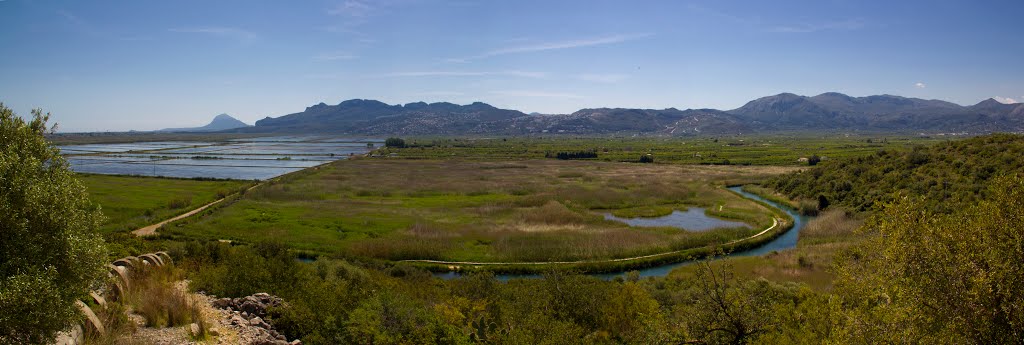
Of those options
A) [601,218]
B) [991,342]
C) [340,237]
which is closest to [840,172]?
[601,218]

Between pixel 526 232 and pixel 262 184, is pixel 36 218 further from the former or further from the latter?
pixel 262 184

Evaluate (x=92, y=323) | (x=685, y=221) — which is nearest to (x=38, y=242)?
(x=92, y=323)

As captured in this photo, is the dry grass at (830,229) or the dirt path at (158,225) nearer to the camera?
the dry grass at (830,229)

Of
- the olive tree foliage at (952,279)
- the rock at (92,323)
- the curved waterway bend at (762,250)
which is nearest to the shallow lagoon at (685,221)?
the curved waterway bend at (762,250)

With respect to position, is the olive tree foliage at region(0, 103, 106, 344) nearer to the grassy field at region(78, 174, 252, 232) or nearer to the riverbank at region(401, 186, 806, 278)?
the riverbank at region(401, 186, 806, 278)

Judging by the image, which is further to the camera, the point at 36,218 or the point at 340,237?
the point at 340,237

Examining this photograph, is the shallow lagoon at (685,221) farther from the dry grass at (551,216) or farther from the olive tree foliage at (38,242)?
the olive tree foliage at (38,242)
